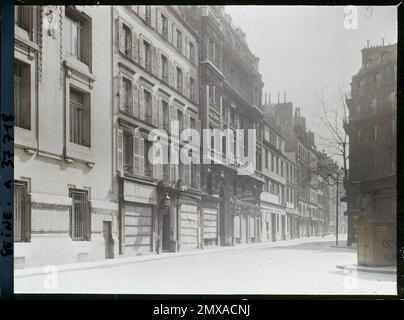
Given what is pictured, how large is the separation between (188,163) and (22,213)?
245cm

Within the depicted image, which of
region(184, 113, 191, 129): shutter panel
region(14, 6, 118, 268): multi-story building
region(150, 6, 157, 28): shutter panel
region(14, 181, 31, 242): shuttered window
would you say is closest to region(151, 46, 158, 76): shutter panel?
region(150, 6, 157, 28): shutter panel

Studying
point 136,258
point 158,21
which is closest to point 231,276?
point 136,258

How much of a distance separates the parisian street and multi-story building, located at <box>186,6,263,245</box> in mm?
485

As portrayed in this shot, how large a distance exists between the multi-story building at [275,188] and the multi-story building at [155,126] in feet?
3.53

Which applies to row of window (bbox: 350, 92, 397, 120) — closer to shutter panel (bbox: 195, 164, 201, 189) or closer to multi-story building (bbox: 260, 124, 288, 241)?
multi-story building (bbox: 260, 124, 288, 241)

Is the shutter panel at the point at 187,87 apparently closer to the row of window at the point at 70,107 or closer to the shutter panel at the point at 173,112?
the shutter panel at the point at 173,112

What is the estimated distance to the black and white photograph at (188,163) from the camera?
7293 mm

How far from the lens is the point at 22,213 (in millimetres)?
7219

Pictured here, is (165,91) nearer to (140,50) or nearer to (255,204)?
(140,50)

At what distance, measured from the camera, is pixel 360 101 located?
25.8 feet

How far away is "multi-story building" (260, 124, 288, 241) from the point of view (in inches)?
316

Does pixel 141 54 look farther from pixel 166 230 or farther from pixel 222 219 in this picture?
pixel 222 219
